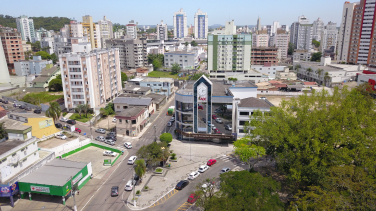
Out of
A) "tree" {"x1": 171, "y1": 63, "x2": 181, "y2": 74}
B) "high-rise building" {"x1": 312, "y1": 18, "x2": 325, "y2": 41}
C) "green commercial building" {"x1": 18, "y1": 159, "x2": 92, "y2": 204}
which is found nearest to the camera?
"green commercial building" {"x1": 18, "y1": 159, "x2": 92, "y2": 204}

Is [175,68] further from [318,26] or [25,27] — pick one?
[318,26]

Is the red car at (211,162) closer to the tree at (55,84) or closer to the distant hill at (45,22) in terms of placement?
the tree at (55,84)

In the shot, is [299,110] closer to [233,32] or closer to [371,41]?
[233,32]

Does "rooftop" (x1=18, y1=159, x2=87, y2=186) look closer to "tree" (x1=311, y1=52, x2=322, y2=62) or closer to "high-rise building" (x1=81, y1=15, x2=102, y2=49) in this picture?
"high-rise building" (x1=81, y1=15, x2=102, y2=49)

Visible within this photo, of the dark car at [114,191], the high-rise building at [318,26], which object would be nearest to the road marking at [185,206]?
the dark car at [114,191]

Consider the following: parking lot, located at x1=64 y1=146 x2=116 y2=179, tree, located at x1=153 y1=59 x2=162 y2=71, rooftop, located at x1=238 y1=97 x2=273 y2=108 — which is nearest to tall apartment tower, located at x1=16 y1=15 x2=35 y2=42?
tree, located at x1=153 y1=59 x2=162 y2=71

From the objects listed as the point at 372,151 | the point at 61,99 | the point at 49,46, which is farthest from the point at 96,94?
the point at 49,46
